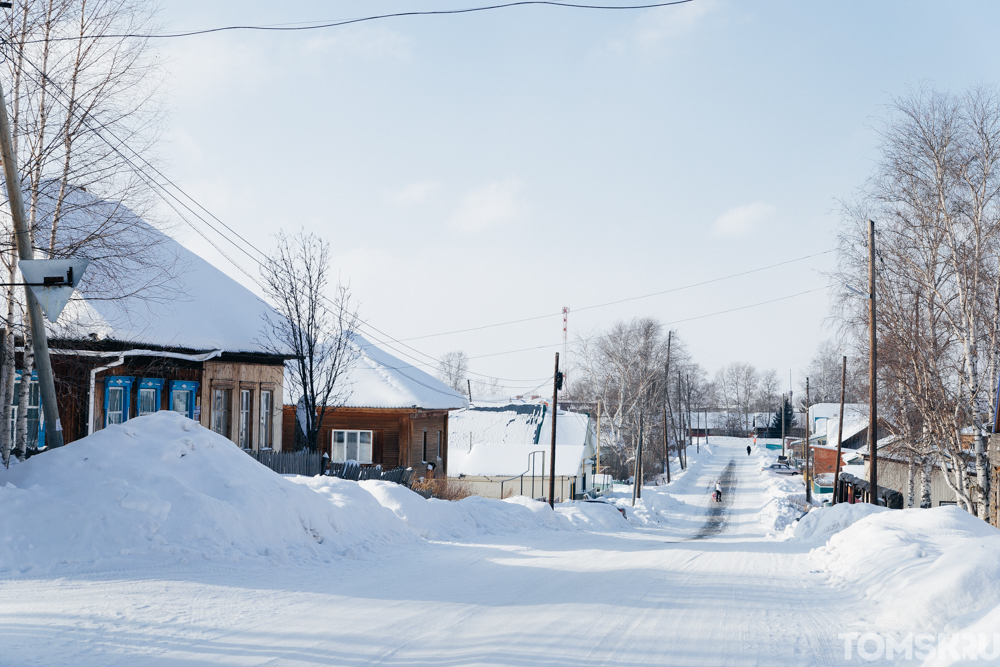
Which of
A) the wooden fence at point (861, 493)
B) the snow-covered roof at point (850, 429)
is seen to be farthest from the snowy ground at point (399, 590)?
the snow-covered roof at point (850, 429)

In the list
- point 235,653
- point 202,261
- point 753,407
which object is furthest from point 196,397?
point 753,407

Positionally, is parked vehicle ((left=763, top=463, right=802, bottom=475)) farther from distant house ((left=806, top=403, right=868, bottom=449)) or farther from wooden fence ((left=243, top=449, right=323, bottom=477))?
wooden fence ((left=243, top=449, right=323, bottom=477))

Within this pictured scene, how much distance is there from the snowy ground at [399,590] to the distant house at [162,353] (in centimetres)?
508

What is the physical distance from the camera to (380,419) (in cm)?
3009

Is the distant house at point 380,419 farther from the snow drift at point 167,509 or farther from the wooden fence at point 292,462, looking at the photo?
the snow drift at point 167,509

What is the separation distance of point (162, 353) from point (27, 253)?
8.43 metres

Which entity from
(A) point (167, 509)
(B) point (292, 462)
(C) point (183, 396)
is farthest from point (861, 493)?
(A) point (167, 509)

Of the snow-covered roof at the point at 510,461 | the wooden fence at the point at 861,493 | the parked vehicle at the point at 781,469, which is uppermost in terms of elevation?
the wooden fence at the point at 861,493

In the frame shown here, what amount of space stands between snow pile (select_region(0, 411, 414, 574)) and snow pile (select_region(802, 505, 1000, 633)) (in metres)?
7.30

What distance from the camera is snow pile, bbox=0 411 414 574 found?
8531 mm

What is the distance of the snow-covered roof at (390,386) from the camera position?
2967 centimetres

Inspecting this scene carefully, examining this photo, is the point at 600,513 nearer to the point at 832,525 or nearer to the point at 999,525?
the point at 832,525

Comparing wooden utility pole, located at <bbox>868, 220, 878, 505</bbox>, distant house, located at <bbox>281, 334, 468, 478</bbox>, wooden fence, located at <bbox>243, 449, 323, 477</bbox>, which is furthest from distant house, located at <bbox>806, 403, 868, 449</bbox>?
wooden fence, located at <bbox>243, 449, 323, 477</bbox>

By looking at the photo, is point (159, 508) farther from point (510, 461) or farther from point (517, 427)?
point (517, 427)
